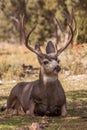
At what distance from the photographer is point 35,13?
6369 cm

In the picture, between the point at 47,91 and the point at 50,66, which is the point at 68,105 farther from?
the point at 50,66

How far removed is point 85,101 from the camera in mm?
13188

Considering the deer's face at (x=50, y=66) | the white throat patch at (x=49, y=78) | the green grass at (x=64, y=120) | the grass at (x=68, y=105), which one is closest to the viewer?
the green grass at (x=64, y=120)

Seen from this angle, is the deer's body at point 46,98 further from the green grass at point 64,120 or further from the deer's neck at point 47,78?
the green grass at point 64,120

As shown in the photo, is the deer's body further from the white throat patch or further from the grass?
the grass

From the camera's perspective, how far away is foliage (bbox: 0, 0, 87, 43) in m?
49.5

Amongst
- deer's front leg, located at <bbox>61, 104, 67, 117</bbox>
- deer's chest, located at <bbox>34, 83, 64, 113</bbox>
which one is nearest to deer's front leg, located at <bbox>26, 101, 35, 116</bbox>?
deer's chest, located at <bbox>34, 83, 64, 113</bbox>

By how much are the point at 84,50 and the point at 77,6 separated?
22.0 metres

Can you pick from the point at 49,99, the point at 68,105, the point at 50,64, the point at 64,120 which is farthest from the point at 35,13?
the point at 64,120

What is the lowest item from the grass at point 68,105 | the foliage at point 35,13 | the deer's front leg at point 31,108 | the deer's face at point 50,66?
the grass at point 68,105

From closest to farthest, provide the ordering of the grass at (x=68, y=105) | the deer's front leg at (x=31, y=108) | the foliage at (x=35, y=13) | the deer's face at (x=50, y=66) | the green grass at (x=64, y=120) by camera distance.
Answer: the green grass at (x=64, y=120)
the grass at (x=68, y=105)
the deer's face at (x=50, y=66)
the deer's front leg at (x=31, y=108)
the foliage at (x=35, y=13)

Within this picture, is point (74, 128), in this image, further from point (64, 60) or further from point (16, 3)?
point (16, 3)

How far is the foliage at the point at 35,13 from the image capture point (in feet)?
162

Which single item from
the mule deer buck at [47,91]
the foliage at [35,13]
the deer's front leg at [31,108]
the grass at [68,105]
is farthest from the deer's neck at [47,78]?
the foliage at [35,13]
